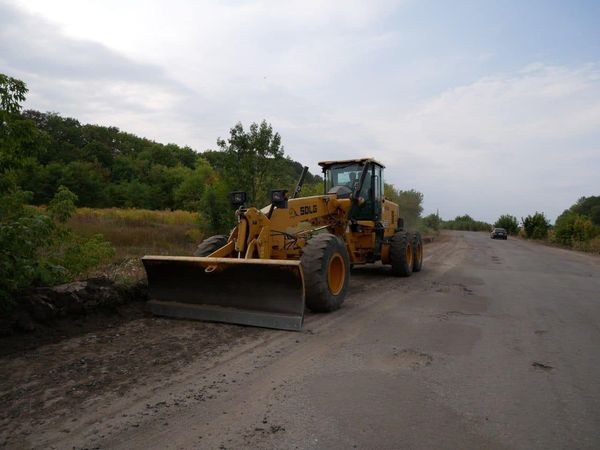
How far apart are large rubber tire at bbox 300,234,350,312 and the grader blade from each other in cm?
73

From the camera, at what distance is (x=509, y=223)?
65.8 m

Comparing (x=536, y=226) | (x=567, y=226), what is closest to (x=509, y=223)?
(x=536, y=226)

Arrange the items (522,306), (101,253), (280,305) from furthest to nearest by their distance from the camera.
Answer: (522,306)
(101,253)
(280,305)

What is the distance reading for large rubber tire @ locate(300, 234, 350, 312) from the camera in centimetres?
630

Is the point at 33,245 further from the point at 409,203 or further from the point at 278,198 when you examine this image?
the point at 409,203

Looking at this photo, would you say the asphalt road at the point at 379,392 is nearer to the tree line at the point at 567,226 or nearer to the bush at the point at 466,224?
the tree line at the point at 567,226

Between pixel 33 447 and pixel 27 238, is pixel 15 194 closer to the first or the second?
pixel 27 238

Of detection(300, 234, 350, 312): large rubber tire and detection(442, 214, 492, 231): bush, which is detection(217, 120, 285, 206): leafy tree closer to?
detection(300, 234, 350, 312): large rubber tire

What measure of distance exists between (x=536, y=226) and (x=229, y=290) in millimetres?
46832

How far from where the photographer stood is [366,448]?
286 cm

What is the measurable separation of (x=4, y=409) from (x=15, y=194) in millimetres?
2983

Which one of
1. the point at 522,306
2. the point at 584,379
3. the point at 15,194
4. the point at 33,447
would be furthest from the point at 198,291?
the point at 522,306

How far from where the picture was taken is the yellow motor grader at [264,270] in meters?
5.66

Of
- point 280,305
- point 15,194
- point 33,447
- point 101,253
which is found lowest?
point 33,447
